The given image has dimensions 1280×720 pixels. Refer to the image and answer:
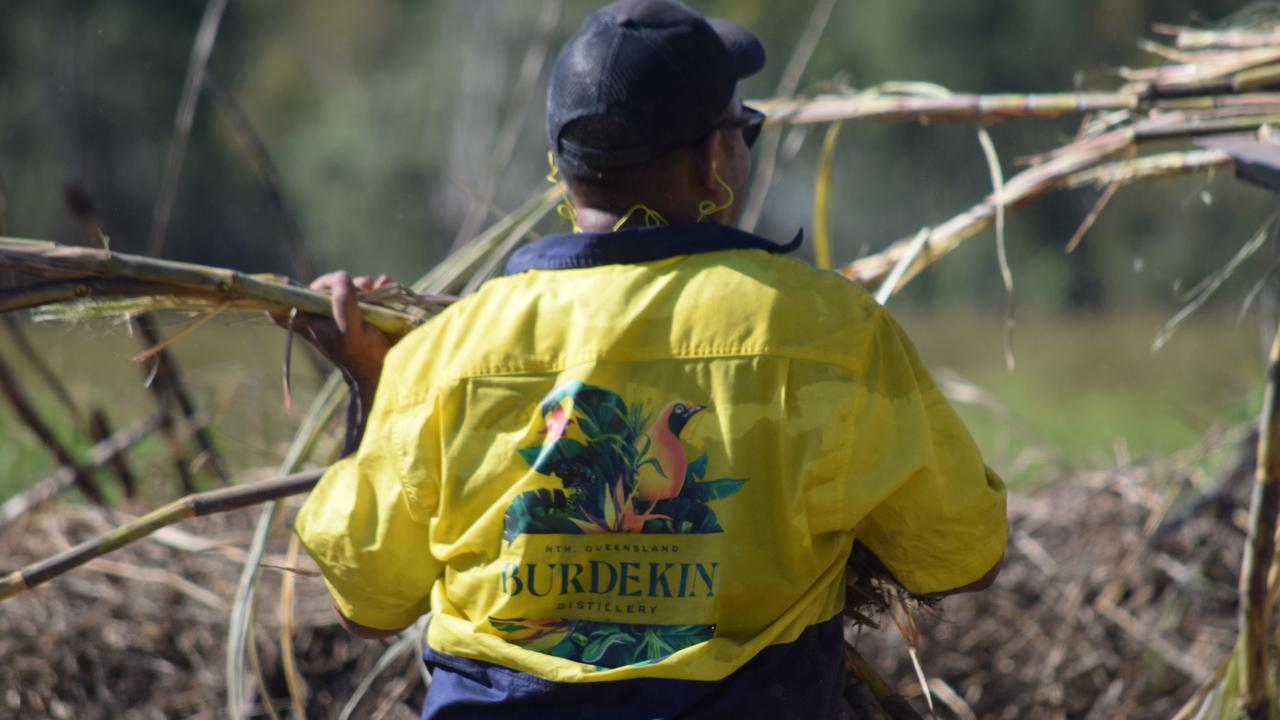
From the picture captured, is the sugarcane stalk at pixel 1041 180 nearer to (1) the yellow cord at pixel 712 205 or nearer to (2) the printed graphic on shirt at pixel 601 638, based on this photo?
(1) the yellow cord at pixel 712 205

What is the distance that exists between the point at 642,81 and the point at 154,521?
902 millimetres

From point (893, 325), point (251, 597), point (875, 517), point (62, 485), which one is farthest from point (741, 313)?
point (62, 485)

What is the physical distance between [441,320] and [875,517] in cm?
→ 53

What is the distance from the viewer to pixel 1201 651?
9.65 ft

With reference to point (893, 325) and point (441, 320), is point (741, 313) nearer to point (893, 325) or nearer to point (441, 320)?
point (893, 325)

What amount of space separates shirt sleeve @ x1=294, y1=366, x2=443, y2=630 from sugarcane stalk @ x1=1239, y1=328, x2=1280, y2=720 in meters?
1.19

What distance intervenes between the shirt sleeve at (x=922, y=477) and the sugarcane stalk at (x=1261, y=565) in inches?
26.7

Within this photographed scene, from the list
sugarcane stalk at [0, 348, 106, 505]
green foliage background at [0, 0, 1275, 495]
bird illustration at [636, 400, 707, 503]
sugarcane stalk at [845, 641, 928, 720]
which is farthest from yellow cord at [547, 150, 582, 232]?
green foliage background at [0, 0, 1275, 495]

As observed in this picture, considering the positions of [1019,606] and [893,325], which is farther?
[1019,606]

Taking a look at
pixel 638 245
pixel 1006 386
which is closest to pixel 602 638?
pixel 638 245

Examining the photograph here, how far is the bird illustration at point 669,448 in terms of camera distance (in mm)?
1414

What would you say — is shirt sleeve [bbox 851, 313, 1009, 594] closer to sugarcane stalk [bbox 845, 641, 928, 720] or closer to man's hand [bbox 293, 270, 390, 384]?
sugarcane stalk [bbox 845, 641, 928, 720]

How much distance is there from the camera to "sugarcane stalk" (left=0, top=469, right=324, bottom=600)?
177cm

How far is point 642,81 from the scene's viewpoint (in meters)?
1.43
